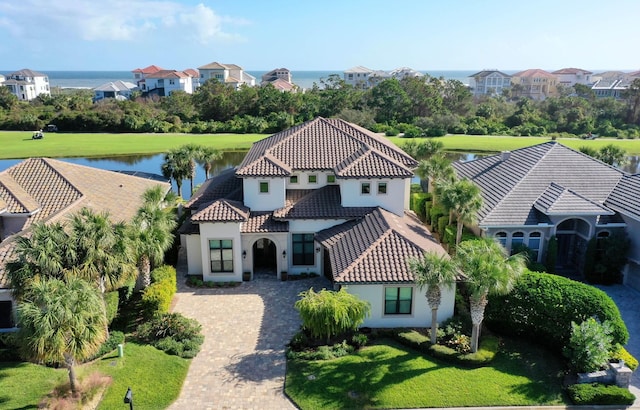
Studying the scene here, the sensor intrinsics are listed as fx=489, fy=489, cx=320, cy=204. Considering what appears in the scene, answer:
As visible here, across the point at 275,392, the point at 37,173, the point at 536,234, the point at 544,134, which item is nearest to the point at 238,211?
the point at 275,392

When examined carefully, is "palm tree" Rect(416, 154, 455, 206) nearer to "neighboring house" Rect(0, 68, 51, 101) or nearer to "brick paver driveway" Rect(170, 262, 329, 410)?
"brick paver driveway" Rect(170, 262, 329, 410)

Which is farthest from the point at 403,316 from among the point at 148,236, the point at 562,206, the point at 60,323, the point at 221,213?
the point at 60,323

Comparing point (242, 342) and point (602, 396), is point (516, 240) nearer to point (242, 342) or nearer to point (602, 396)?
point (602, 396)

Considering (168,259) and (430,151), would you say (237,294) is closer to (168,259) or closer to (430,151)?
(168,259)

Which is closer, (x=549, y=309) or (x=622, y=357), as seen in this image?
(x=622, y=357)

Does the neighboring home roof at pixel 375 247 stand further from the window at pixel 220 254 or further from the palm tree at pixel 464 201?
the window at pixel 220 254

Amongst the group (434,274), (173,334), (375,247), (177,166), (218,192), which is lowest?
(173,334)

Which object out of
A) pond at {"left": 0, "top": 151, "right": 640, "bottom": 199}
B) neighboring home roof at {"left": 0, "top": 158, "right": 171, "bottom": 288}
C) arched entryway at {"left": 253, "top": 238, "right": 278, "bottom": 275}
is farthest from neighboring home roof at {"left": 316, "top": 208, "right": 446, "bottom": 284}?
pond at {"left": 0, "top": 151, "right": 640, "bottom": 199}
